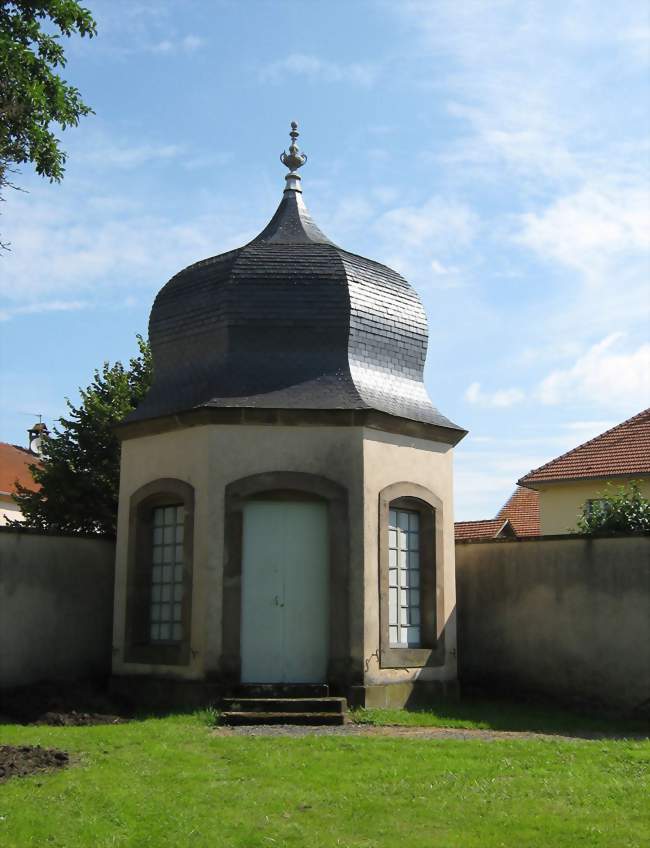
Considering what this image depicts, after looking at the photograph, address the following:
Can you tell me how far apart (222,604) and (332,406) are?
3.04m

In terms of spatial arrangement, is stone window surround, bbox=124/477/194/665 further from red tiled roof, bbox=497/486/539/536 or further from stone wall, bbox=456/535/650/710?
red tiled roof, bbox=497/486/539/536

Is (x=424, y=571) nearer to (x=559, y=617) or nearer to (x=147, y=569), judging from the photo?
(x=559, y=617)

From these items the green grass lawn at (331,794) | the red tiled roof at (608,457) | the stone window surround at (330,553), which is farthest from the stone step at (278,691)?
the red tiled roof at (608,457)

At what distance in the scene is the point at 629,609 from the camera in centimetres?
1327

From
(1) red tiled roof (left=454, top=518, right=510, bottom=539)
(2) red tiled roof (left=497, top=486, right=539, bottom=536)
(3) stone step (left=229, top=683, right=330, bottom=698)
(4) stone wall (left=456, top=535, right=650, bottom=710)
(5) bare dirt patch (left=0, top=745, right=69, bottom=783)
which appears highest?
(2) red tiled roof (left=497, top=486, right=539, bottom=536)

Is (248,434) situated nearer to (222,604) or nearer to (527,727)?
(222,604)

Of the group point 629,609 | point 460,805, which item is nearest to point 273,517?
point 629,609

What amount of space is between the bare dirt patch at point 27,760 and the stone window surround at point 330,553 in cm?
375

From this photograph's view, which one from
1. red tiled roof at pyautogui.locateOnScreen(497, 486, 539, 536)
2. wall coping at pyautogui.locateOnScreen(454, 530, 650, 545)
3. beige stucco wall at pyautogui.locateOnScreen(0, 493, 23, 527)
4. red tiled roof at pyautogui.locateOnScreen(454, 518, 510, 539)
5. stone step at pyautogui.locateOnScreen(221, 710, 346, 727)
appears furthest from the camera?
beige stucco wall at pyautogui.locateOnScreen(0, 493, 23, 527)

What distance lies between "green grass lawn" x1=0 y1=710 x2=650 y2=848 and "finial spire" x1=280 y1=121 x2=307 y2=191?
9837 millimetres

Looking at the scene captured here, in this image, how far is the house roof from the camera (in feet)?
131

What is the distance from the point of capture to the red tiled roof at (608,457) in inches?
961

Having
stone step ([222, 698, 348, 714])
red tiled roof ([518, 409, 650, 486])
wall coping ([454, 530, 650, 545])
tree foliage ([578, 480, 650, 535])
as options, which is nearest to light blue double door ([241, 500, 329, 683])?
stone step ([222, 698, 348, 714])

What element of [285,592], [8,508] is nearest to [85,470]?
[285,592]
